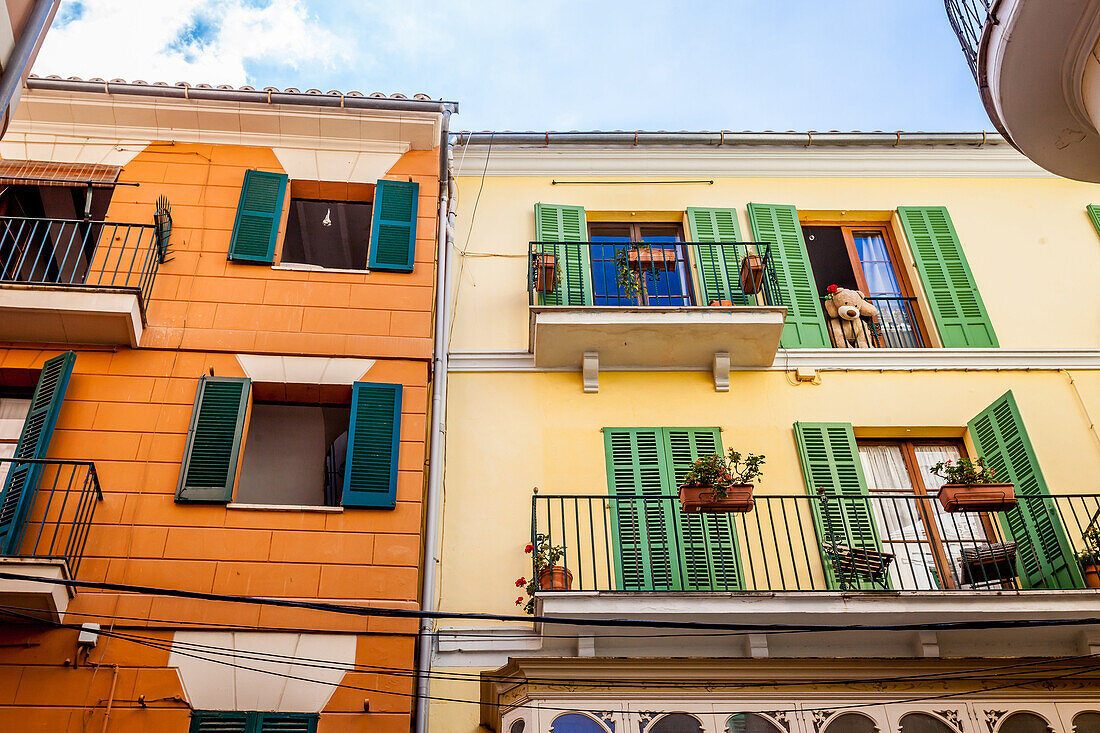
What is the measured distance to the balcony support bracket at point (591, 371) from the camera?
1087 centimetres

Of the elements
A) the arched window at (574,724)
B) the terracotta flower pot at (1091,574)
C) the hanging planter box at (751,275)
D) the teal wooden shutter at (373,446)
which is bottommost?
the arched window at (574,724)

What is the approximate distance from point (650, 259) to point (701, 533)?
11.4 ft

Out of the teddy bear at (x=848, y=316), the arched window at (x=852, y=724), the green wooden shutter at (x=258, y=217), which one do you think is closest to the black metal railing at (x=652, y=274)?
the teddy bear at (x=848, y=316)

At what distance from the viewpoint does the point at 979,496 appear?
30.0 ft

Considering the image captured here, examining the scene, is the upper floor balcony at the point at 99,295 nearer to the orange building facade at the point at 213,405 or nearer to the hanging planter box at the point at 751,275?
the orange building facade at the point at 213,405

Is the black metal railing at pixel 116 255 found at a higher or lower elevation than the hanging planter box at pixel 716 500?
higher

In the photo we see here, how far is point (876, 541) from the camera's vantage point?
9.84 m

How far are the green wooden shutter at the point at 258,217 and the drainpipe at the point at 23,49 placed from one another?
4565 mm

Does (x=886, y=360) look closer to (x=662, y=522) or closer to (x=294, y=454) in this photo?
(x=662, y=522)

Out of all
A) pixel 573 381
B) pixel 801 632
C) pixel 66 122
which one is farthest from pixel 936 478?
pixel 66 122

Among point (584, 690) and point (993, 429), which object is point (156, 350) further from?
point (993, 429)

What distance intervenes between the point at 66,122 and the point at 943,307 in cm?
1048

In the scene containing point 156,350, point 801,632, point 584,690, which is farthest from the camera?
point 156,350

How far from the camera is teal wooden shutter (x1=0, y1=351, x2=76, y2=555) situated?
859 cm
